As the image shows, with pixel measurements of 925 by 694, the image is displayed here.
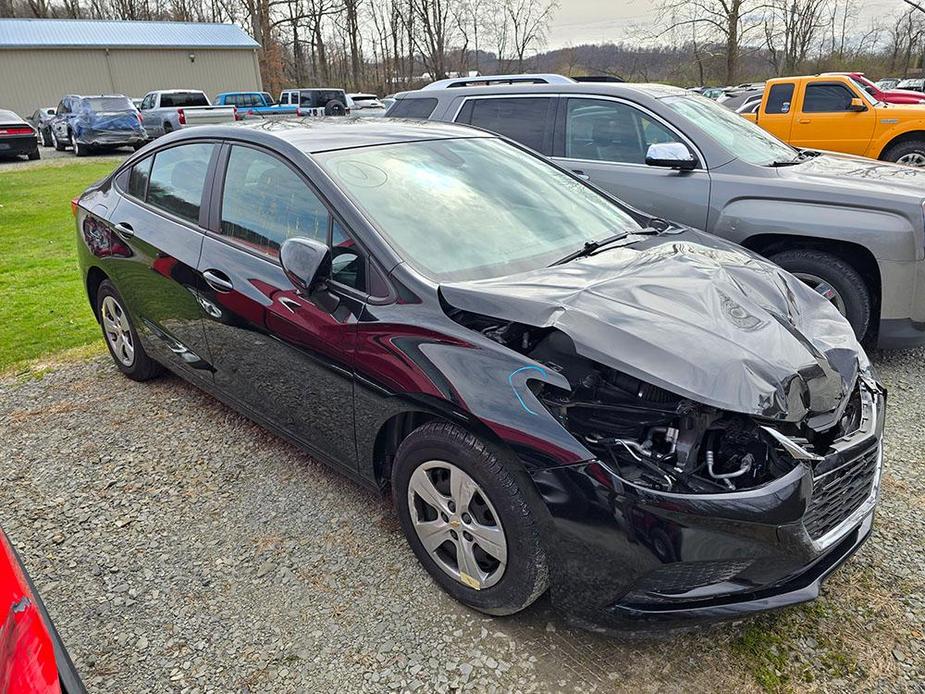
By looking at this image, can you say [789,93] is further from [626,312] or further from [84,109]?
[84,109]

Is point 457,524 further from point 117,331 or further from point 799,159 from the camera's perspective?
point 799,159

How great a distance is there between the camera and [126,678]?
2229 millimetres

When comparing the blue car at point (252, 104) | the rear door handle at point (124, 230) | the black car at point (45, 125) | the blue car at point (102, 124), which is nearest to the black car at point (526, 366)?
the rear door handle at point (124, 230)

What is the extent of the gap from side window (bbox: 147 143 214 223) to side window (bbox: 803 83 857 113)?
36.1 feet

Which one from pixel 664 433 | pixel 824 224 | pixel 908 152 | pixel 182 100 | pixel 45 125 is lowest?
pixel 908 152

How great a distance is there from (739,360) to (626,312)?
1.28 feet

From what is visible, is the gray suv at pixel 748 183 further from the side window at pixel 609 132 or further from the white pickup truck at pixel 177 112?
the white pickup truck at pixel 177 112

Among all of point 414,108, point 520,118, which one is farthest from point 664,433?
point 414,108

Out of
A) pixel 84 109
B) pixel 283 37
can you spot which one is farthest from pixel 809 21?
pixel 84 109

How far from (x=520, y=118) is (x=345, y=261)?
3637mm

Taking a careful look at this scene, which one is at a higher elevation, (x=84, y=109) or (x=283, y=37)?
(x=283, y=37)

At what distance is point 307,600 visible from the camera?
2525 mm

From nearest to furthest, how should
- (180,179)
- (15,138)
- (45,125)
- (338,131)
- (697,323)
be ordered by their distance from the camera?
(697,323)
(338,131)
(180,179)
(15,138)
(45,125)

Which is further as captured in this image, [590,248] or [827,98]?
[827,98]
